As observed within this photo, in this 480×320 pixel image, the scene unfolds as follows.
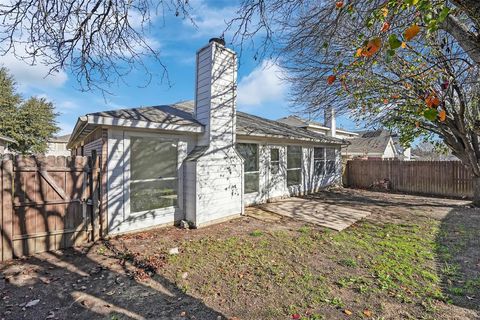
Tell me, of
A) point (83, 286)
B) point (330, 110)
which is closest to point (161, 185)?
point (83, 286)

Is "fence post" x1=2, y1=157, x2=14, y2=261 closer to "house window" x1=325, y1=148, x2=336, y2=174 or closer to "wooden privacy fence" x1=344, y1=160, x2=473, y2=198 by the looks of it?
"house window" x1=325, y1=148, x2=336, y2=174

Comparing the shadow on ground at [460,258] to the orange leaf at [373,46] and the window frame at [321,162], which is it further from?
the window frame at [321,162]

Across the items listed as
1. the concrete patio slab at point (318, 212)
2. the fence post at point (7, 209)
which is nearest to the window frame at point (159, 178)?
the fence post at point (7, 209)

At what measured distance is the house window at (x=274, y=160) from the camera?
943 centimetres

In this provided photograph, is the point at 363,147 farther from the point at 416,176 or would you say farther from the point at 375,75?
the point at 375,75

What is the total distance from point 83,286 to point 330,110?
8172mm

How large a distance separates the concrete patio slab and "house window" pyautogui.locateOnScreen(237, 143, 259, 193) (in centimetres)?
78

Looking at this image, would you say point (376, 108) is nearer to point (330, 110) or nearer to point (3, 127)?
point (330, 110)

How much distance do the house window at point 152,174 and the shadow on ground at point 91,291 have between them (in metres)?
1.64

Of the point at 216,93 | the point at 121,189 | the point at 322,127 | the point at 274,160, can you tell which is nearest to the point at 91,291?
the point at 121,189

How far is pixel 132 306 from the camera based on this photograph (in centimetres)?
301

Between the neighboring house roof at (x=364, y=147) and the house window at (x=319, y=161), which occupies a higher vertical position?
the neighboring house roof at (x=364, y=147)

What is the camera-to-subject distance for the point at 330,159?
42.6ft

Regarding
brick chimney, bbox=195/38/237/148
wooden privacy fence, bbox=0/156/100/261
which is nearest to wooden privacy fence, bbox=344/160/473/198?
brick chimney, bbox=195/38/237/148
